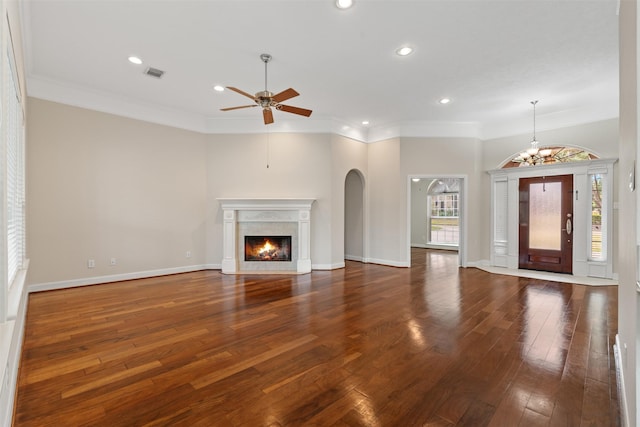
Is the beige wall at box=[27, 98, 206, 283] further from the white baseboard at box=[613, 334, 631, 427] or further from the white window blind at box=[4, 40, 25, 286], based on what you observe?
the white baseboard at box=[613, 334, 631, 427]

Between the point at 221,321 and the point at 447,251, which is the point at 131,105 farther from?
the point at 447,251

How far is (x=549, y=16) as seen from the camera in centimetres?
300

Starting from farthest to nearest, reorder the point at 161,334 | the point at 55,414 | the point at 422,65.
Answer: the point at 422,65 → the point at 161,334 → the point at 55,414

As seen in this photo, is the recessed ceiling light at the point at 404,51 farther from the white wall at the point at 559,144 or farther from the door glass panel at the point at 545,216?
the door glass panel at the point at 545,216

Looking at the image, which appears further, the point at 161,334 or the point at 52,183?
the point at 52,183

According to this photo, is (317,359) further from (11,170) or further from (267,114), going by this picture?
(267,114)

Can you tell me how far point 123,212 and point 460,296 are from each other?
19.1 ft

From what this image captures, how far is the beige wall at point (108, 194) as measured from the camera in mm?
4383

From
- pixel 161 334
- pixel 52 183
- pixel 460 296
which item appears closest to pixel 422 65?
pixel 460 296

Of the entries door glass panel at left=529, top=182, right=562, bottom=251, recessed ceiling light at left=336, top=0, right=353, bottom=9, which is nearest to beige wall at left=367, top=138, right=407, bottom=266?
door glass panel at left=529, top=182, right=562, bottom=251

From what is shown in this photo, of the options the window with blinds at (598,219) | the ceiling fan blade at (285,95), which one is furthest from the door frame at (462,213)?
the ceiling fan blade at (285,95)

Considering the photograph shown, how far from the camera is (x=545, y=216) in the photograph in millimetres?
6059

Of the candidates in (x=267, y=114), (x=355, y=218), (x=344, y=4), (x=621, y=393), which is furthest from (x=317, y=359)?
(x=355, y=218)

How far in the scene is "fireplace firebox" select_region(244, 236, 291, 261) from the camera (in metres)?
6.06
